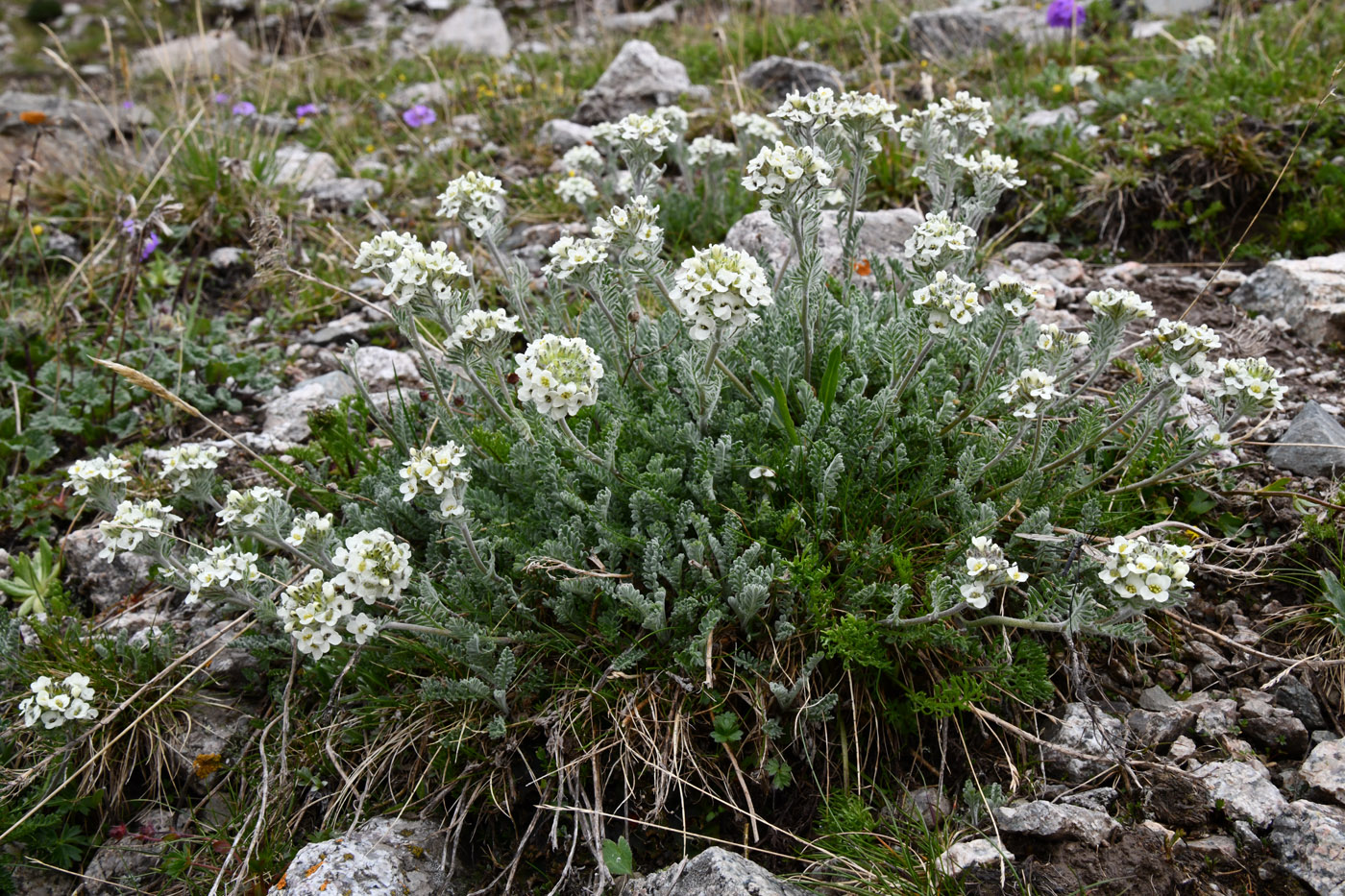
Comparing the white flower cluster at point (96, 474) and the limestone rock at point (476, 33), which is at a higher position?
the white flower cluster at point (96, 474)

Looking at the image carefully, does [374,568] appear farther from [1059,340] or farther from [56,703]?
[1059,340]

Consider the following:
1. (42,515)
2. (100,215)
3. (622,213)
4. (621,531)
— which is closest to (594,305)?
(622,213)

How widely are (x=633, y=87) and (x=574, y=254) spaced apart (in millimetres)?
4743

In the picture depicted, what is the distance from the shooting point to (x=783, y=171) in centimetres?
283

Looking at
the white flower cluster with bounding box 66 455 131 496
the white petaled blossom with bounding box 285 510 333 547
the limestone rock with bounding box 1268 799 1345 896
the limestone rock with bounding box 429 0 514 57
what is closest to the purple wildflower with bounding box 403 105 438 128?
the limestone rock with bounding box 429 0 514 57

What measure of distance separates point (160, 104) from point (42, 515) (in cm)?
590

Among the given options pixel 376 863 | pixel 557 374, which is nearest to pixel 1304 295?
pixel 557 374

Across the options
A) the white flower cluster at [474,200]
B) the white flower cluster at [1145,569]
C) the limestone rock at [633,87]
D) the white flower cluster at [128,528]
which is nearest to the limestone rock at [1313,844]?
the white flower cluster at [1145,569]

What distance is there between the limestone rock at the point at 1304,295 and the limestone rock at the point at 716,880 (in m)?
3.69

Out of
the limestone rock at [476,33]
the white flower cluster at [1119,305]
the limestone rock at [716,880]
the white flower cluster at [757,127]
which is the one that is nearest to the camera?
the limestone rock at [716,880]

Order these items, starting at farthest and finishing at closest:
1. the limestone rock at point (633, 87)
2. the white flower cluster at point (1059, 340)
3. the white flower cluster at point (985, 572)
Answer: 1. the limestone rock at point (633, 87)
2. the white flower cluster at point (1059, 340)
3. the white flower cluster at point (985, 572)

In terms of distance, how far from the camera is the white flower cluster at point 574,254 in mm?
2992

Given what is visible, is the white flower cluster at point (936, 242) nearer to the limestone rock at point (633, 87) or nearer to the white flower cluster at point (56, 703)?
the white flower cluster at point (56, 703)

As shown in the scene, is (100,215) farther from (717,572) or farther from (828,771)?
(828,771)
